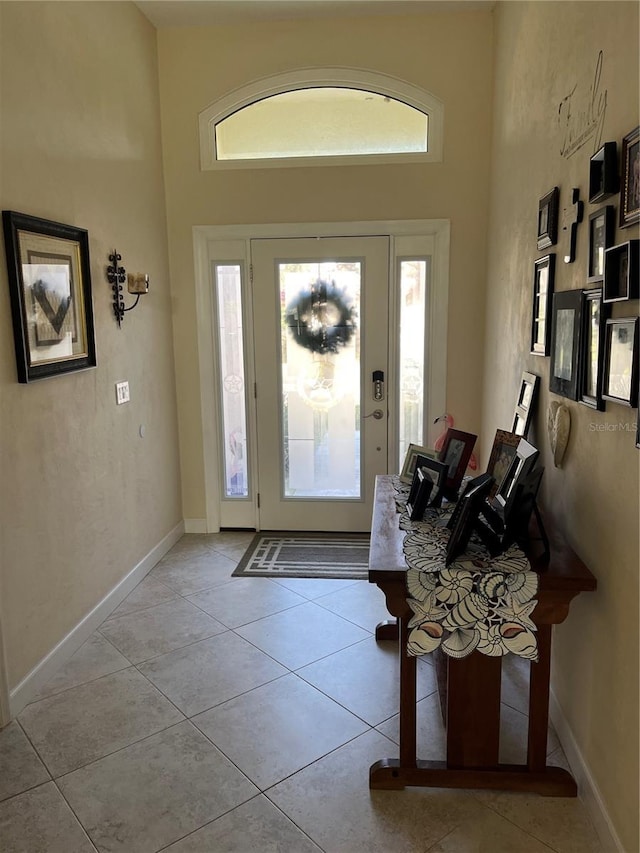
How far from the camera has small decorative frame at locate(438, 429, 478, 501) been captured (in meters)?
2.52

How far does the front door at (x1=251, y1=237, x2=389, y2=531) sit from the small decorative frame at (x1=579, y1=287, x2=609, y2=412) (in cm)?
214

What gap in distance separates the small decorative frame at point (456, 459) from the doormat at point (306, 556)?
127cm

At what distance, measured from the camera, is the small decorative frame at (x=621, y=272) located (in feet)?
5.14

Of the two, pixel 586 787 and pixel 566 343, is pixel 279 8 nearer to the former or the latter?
pixel 566 343

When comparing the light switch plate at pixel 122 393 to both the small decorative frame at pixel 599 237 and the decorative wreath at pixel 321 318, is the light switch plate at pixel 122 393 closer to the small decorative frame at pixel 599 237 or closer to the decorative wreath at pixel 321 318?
the decorative wreath at pixel 321 318

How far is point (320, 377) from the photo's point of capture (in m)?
4.13

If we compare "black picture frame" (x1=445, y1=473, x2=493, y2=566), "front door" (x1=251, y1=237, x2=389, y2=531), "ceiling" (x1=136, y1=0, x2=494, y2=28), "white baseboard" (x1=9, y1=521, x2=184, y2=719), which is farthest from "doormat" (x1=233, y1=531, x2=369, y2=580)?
"ceiling" (x1=136, y1=0, x2=494, y2=28)

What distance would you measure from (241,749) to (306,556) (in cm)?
180

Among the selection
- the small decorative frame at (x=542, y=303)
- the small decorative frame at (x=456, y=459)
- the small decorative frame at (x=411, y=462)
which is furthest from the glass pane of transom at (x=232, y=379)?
the small decorative frame at (x=542, y=303)

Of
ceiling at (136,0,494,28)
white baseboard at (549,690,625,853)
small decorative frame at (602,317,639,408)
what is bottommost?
white baseboard at (549,690,625,853)

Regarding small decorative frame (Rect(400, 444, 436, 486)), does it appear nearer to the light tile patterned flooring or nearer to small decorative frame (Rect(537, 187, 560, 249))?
the light tile patterned flooring

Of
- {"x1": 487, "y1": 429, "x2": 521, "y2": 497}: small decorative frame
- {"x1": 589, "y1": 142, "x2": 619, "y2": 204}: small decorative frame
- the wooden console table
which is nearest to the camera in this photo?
{"x1": 589, "y1": 142, "x2": 619, "y2": 204}: small decorative frame

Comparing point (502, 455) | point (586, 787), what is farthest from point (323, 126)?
point (586, 787)

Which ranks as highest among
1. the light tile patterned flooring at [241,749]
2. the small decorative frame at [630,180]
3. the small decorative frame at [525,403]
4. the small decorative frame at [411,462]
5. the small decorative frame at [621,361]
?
the small decorative frame at [630,180]
